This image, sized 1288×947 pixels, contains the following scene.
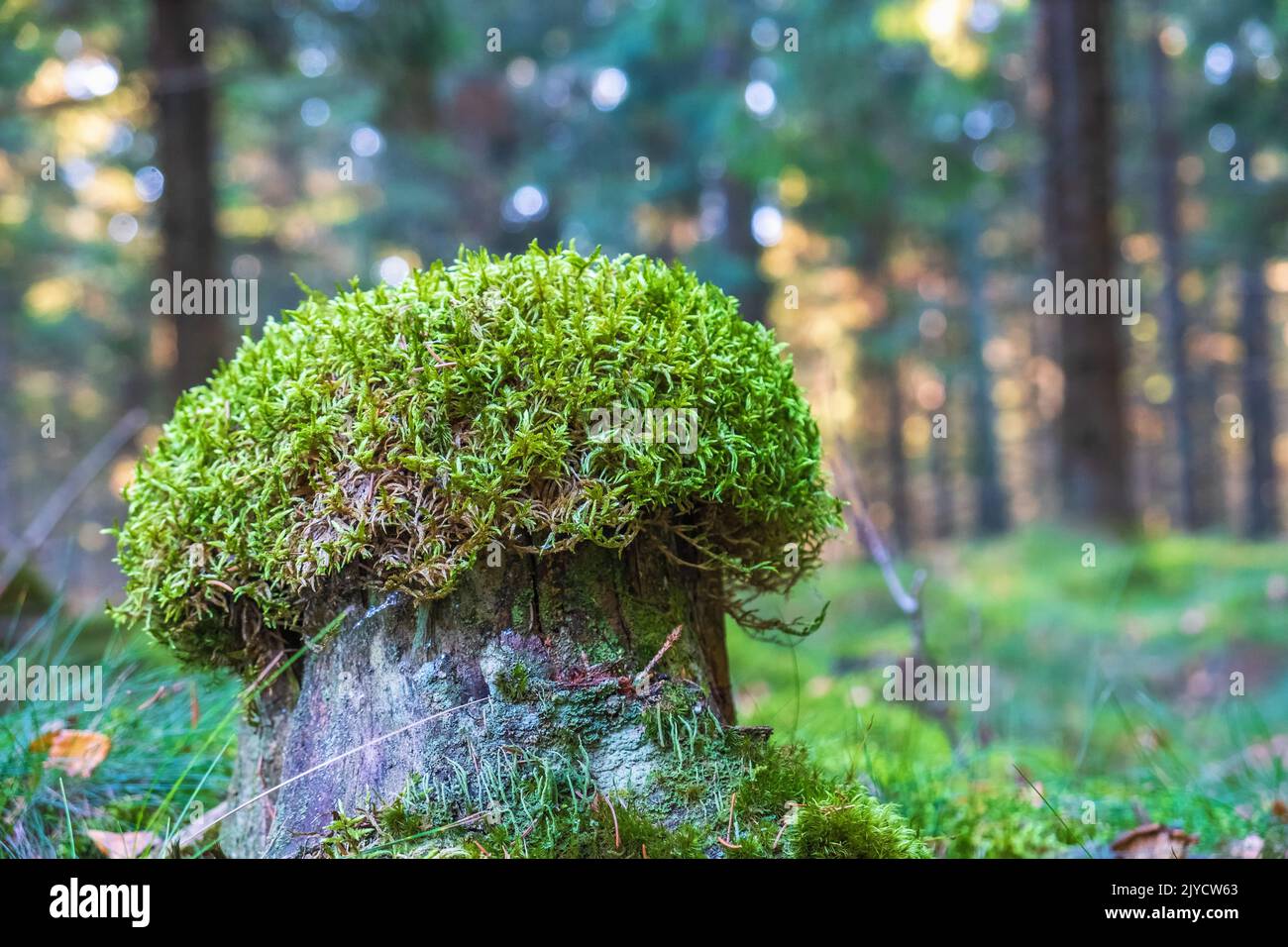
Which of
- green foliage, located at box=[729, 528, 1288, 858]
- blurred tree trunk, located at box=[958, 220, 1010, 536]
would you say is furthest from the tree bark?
blurred tree trunk, located at box=[958, 220, 1010, 536]

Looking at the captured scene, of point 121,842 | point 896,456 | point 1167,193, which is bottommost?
point 121,842

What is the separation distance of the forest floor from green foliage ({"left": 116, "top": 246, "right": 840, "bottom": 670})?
38 cm

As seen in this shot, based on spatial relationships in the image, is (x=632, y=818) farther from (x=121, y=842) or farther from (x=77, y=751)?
(x=77, y=751)

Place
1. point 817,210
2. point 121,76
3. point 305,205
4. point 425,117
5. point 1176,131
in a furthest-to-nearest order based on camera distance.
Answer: point 305,205
point 1176,131
point 817,210
point 425,117
point 121,76

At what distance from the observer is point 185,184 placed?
6.65 m

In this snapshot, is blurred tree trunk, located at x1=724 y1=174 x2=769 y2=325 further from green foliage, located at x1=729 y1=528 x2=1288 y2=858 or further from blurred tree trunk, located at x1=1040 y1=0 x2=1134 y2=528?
blurred tree trunk, located at x1=1040 y1=0 x2=1134 y2=528

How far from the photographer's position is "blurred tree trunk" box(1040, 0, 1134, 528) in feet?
25.8

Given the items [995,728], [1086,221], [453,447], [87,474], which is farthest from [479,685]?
[1086,221]

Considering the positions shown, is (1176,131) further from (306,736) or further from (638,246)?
(306,736)

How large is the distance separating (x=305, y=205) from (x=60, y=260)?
5.52 meters

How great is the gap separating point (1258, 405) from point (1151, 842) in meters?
22.4

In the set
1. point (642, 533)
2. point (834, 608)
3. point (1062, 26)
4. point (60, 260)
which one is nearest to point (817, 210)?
point (1062, 26)
